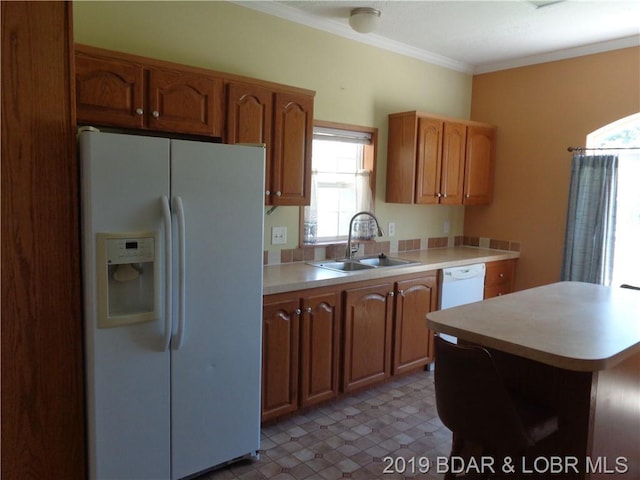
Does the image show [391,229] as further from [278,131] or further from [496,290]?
[278,131]

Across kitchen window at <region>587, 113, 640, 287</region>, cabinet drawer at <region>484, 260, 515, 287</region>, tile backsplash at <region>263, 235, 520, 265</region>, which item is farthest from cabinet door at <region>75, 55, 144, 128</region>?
kitchen window at <region>587, 113, 640, 287</region>

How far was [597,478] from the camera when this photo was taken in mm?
1874

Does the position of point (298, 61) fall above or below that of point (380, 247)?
above

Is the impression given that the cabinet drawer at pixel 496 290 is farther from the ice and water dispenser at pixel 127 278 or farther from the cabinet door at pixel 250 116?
the ice and water dispenser at pixel 127 278

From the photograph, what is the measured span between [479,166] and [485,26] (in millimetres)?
1321

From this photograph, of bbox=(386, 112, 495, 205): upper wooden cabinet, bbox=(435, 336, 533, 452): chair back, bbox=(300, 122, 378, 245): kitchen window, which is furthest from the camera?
bbox=(386, 112, 495, 205): upper wooden cabinet

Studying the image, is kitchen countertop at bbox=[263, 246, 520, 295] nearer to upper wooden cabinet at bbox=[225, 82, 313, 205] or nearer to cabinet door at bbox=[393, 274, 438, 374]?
cabinet door at bbox=[393, 274, 438, 374]

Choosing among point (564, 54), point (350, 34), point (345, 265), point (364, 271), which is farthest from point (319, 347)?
point (564, 54)

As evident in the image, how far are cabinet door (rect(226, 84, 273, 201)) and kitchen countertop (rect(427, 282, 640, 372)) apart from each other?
1.47m

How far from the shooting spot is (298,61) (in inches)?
130

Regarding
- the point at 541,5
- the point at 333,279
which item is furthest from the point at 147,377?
the point at 541,5

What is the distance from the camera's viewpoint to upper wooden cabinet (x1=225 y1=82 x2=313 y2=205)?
8.86ft

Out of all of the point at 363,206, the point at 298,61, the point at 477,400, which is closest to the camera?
the point at 477,400

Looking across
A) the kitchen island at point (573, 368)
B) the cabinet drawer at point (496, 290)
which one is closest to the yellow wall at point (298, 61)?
the cabinet drawer at point (496, 290)
